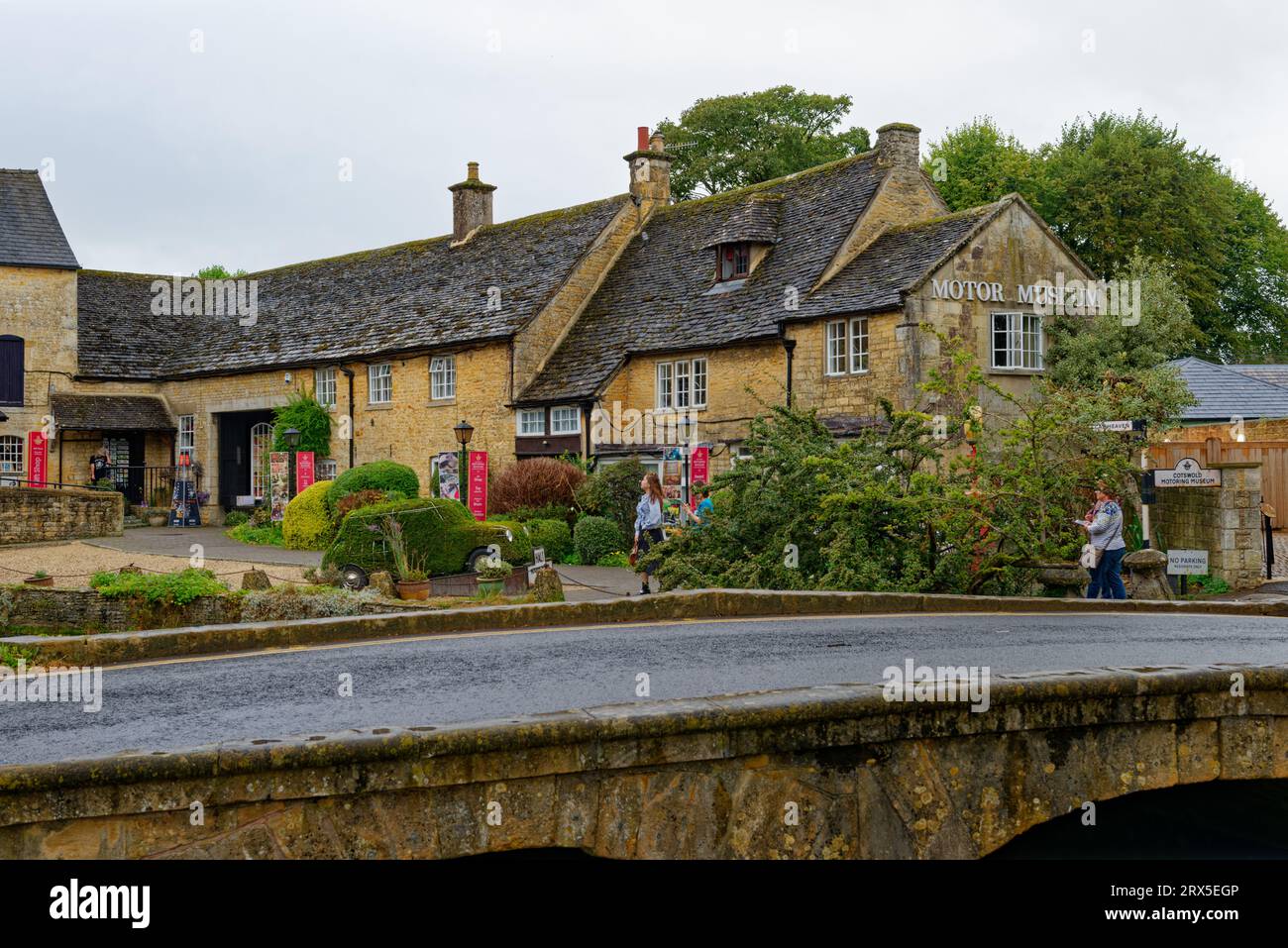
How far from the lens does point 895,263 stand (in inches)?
1033

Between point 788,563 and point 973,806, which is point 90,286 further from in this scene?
point 973,806

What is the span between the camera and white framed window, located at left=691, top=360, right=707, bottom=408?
28.4m

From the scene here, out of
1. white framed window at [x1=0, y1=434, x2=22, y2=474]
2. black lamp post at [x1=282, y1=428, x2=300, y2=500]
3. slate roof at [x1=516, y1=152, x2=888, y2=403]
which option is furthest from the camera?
white framed window at [x1=0, y1=434, x2=22, y2=474]

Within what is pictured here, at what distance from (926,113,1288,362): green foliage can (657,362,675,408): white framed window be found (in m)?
19.3

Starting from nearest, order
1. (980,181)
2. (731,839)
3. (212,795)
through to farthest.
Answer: (212,795)
(731,839)
(980,181)

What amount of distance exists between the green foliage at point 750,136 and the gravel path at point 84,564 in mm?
32729

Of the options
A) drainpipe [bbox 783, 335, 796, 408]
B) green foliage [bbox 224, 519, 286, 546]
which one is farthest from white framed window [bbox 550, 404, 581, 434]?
green foliage [bbox 224, 519, 286, 546]

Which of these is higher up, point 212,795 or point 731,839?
point 212,795

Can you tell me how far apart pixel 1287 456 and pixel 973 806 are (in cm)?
2840

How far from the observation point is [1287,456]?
30906mm

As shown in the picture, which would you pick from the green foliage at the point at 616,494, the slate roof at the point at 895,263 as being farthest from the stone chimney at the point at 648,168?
the green foliage at the point at 616,494

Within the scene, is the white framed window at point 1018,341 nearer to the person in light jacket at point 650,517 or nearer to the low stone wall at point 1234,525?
the low stone wall at point 1234,525

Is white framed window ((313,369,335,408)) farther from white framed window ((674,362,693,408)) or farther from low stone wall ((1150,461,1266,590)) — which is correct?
low stone wall ((1150,461,1266,590))
